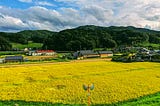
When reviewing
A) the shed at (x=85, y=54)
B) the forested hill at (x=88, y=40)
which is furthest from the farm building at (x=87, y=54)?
the forested hill at (x=88, y=40)

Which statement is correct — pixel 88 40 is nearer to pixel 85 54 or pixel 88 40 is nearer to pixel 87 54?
pixel 87 54

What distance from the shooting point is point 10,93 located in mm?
29281

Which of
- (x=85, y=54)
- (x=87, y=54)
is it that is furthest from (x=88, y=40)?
(x=85, y=54)

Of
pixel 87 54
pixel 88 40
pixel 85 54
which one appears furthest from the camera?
pixel 88 40

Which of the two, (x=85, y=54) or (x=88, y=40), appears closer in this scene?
(x=85, y=54)

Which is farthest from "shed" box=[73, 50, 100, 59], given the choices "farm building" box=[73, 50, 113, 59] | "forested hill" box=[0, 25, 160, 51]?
"forested hill" box=[0, 25, 160, 51]

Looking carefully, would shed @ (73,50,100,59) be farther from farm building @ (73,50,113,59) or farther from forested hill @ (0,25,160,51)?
forested hill @ (0,25,160,51)

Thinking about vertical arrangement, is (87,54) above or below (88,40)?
below

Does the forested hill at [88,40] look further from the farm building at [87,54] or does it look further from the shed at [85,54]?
the shed at [85,54]

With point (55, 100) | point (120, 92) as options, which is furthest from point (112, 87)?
point (55, 100)

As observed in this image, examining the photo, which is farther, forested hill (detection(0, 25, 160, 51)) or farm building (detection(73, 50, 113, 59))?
forested hill (detection(0, 25, 160, 51))

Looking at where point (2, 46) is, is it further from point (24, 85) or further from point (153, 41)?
point (24, 85)

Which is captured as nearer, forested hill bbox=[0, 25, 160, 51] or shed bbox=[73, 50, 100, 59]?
shed bbox=[73, 50, 100, 59]

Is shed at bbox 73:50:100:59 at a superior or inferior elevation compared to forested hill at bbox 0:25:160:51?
inferior
